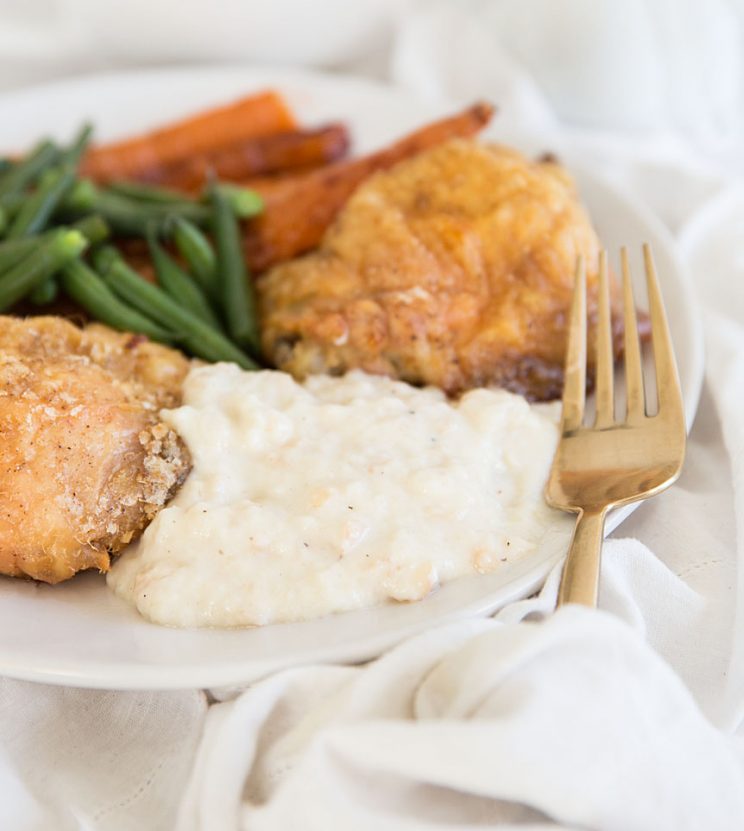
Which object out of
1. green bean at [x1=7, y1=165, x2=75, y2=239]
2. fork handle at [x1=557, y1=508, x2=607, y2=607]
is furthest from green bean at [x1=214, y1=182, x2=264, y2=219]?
fork handle at [x1=557, y1=508, x2=607, y2=607]

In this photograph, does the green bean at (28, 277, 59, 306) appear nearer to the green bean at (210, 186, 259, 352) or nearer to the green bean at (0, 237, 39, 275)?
the green bean at (0, 237, 39, 275)

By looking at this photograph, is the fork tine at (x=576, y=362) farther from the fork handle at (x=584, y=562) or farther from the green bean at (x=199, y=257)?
the green bean at (x=199, y=257)

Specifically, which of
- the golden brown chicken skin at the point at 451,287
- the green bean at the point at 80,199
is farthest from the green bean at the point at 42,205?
the golden brown chicken skin at the point at 451,287

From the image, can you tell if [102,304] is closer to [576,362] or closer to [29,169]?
[29,169]

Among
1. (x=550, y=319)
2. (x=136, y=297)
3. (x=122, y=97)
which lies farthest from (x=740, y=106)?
(x=136, y=297)

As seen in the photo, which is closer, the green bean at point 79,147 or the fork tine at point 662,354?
the fork tine at point 662,354

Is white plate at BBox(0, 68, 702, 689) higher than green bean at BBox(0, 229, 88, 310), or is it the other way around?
green bean at BBox(0, 229, 88, 310)

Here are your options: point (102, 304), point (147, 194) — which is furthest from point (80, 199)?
point (102, 304)
